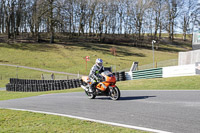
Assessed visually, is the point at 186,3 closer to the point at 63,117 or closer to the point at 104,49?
the point at 104,49

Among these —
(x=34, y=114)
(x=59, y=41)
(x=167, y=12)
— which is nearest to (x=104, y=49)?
(x=59, y=41)

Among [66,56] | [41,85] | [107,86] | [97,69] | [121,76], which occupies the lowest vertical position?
[41,85]

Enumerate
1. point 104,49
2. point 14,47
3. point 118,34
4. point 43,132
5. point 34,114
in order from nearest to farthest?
point 43,132
point 34,114
point 14,47
point 104,49
point 118,34

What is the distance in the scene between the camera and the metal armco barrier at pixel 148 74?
69.2 ft

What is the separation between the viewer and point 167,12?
71562 millimetres

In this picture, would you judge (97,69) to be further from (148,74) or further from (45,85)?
(45,85)

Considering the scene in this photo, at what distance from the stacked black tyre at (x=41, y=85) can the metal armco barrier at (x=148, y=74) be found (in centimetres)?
556

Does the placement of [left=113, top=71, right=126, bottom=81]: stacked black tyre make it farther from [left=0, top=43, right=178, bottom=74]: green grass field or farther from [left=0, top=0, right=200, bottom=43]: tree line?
[left=0, top=0, right=200, bottom=43]: tree line

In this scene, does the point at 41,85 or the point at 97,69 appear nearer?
the point at 97,69

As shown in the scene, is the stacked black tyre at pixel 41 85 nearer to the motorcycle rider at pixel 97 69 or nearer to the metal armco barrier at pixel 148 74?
the metal armco barrier at pixel 148 74

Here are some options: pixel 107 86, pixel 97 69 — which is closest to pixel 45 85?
pixel 97 69

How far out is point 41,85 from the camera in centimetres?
2522

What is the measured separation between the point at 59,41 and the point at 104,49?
46.3ft

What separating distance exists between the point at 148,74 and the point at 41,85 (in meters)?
11.3
